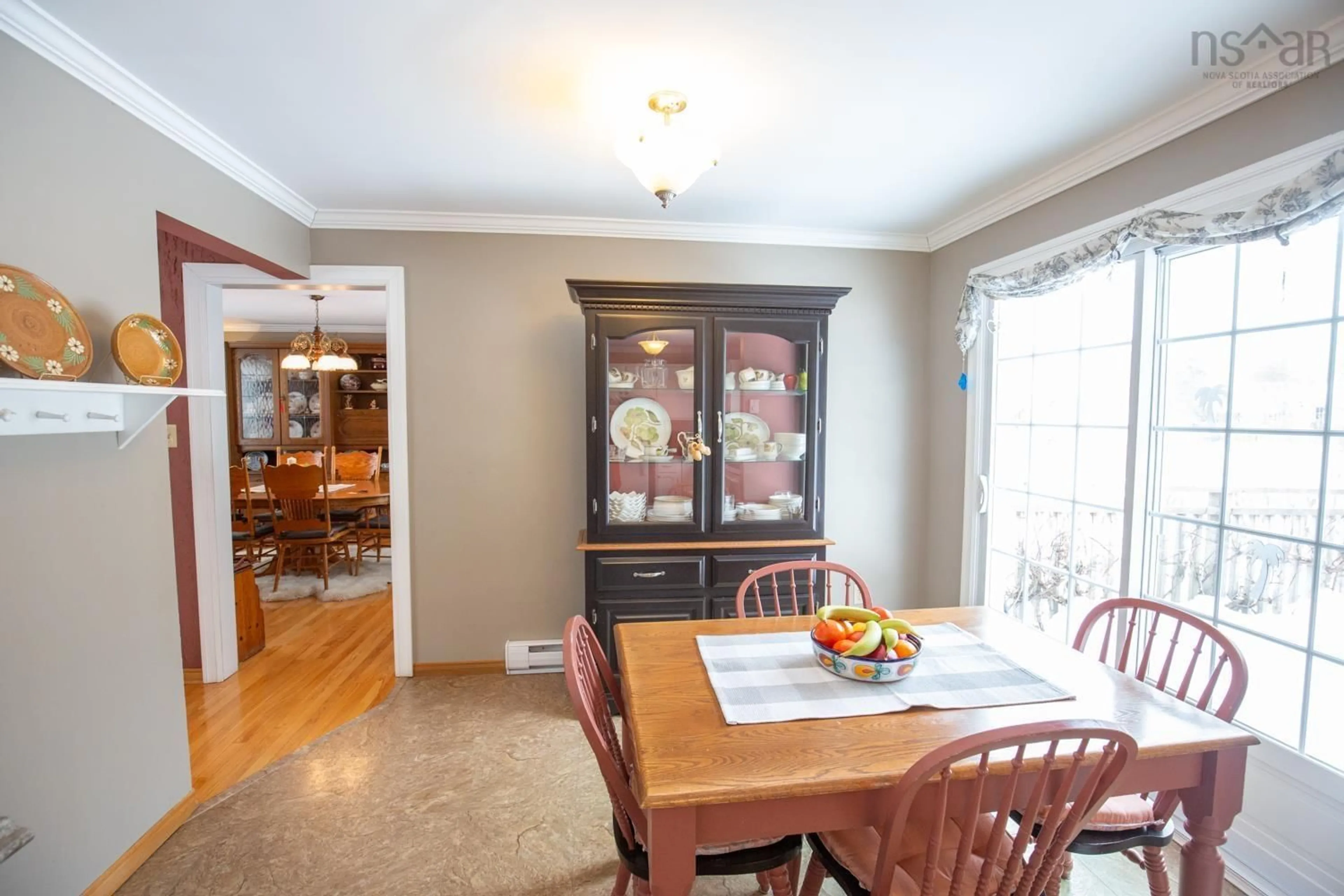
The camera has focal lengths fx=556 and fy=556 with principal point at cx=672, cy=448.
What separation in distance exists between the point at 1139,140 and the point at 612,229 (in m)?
2.12

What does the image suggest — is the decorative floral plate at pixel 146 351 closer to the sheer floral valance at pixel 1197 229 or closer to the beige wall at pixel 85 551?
the beige wall at pixel 85 551

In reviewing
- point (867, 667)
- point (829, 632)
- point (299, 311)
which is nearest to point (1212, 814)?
point (867, 667)

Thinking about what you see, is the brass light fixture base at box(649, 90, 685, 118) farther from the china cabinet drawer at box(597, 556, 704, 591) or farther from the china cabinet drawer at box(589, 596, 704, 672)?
the china cabinet drawer at box(589, 596, 704, 672)

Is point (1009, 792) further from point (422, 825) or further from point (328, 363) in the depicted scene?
point (328, 363)

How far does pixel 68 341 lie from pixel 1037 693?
257 centimetres

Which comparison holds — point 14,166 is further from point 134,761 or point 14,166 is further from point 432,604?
point 432,604

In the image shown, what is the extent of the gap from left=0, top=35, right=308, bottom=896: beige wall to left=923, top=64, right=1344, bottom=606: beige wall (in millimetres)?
3277

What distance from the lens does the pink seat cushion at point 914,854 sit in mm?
1137

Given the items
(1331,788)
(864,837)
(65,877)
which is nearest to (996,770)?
(864,837)

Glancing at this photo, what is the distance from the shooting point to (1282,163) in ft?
5.09

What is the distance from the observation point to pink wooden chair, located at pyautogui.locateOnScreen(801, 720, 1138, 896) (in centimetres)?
97

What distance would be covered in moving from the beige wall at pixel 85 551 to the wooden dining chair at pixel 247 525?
90.8 inches

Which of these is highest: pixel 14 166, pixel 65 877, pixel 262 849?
pixel 14 166

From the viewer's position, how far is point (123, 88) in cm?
162
